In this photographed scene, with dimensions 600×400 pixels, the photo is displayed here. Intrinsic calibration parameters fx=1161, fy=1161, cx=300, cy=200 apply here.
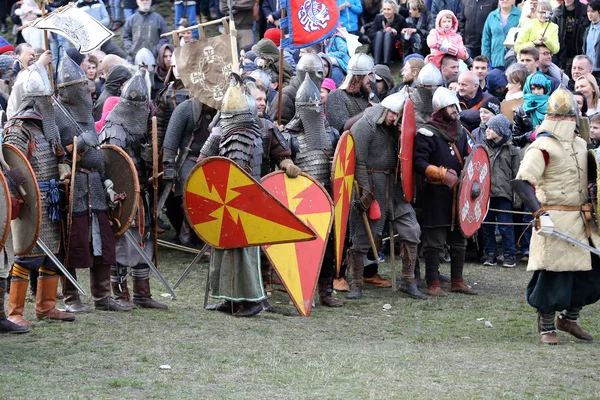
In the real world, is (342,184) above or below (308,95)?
below

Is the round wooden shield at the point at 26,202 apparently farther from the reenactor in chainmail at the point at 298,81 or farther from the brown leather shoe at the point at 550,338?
the brown leather shoe at the point at 550,338

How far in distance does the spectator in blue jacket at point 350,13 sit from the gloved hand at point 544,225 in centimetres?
858

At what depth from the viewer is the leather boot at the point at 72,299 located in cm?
838

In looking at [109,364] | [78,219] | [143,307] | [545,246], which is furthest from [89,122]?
[545,246]

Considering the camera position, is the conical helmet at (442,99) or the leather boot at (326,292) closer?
the leather boot at (326,292)

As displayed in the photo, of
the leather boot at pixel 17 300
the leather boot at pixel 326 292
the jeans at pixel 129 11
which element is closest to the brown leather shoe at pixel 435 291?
the leather boot at pixel 326 292

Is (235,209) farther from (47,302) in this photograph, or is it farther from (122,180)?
(47,302)

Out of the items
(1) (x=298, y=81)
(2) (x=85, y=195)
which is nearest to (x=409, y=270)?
(1) (x=298, y=81)

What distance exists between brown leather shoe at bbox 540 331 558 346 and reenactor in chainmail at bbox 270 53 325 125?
10.2ft

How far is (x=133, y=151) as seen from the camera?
347 inches

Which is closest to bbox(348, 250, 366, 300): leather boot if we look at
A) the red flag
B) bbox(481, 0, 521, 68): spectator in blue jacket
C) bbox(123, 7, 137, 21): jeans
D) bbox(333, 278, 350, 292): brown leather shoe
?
bbox(333, 278, 350, 292): brown leather shoe

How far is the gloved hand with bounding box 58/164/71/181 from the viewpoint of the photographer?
789 cm

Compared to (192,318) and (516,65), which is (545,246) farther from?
(516,65)

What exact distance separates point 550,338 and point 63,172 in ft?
11.4
